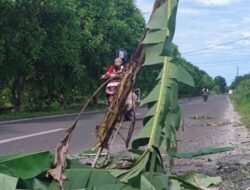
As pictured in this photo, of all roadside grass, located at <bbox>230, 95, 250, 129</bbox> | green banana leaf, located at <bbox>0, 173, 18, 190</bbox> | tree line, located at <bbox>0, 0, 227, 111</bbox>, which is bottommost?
roadside grass, located at <bbox>230, 95, 250, 129</bbox>

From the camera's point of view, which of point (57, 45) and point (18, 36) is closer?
point (18, 36)

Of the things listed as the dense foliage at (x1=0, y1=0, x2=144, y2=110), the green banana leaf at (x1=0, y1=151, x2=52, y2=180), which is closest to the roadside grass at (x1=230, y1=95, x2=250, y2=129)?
the dense foliage at (x1=0, y1=0, x2=144, y2=110)

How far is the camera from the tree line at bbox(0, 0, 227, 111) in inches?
942

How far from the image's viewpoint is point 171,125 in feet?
17.6

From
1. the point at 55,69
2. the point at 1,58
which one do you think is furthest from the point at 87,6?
the point at 1,58

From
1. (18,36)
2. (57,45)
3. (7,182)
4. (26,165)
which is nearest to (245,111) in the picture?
(57,45)

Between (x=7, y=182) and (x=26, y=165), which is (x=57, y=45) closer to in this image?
(x=26, y=165)

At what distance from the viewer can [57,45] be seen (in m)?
26.8

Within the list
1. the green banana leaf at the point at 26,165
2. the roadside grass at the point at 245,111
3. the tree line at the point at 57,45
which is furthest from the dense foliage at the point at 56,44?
the green banana leaf at the point at 26,165

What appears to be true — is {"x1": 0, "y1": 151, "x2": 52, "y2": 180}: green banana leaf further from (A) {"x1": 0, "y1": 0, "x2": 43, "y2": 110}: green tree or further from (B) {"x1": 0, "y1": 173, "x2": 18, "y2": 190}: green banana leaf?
(A) {"x1": 0, "y1": 0, "x2": 43, "y2": 110}: green tree

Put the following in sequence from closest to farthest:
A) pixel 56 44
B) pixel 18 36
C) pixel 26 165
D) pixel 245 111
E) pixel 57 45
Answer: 1. pixel 26 165
2. pixel 18 36
3. pixel 56 44
4. pixel 57 45
5. pixel 245 111

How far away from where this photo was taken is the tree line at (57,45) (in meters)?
23.9

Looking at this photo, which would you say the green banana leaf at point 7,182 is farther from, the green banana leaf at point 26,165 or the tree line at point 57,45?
the tree line at point 57,45

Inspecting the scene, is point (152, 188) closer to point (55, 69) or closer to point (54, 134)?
point (54, 134)
